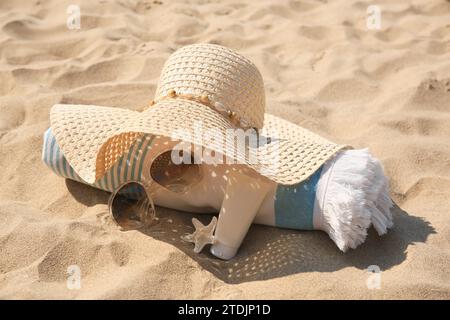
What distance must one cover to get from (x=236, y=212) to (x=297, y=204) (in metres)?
0.19

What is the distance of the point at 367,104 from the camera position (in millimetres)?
2711

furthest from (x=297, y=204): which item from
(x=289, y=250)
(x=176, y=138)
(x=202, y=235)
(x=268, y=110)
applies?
(x=268, y=110)

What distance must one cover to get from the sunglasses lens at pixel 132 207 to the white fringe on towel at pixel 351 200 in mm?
539

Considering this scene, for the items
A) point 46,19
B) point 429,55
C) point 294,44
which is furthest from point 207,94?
point 46,19

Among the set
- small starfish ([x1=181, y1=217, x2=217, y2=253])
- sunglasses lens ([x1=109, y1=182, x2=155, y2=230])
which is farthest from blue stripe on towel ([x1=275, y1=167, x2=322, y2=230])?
sunglasses lens ([x1=109, y1=182, x2=155, y2=230])

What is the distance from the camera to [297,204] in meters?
1.72

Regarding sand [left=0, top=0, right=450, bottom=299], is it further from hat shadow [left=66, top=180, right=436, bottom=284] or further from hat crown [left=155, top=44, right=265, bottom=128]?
hat crown [left=155, top=44, right=265, bottom=128]

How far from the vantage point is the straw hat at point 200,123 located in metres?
1.65

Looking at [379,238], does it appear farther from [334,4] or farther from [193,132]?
[334,4]

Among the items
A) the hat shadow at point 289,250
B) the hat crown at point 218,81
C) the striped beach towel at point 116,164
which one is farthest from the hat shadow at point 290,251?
the hat crown at point 218,81

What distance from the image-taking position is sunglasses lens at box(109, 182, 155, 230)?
5.89 feet

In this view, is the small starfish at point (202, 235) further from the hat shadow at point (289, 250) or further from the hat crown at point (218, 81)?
the hat crown at point (218, 81)

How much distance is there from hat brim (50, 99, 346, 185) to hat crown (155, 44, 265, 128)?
8 centimetres

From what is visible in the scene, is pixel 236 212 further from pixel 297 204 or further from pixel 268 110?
pixel 268 110
